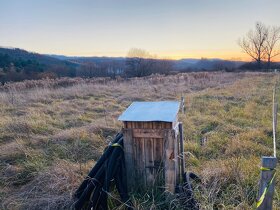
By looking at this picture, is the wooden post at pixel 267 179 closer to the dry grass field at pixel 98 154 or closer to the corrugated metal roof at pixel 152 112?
the dry grass field at pixel 98 154

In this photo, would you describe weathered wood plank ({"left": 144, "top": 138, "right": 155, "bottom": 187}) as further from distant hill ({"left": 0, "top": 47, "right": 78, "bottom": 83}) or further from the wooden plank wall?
distant hill ({"left": 0, "top": 47, "right": 78, "bottom": 83})

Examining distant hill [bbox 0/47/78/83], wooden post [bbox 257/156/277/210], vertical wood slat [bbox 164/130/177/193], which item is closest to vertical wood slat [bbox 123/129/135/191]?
vertical wood slat [bbox 164/130/177/193]

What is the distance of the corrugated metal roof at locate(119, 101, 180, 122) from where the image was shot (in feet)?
10.2

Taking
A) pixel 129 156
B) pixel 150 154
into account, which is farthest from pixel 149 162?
pixel 129 156

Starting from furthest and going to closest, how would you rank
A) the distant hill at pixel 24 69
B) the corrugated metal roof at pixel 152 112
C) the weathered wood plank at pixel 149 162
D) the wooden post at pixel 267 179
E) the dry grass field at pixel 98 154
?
the distant hill at pixel 24 69 < the dry grass field at pixel 98 154 < the weathered wood plank at pixel 149 162 < the corrugated metal roof at pixel 152 112 < the wooden post at pixel 267 179

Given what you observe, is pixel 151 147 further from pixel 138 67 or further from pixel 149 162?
pixel 138 67

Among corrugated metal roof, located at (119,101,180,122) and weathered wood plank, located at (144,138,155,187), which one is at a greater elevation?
corrugated metal roof, located at (119,101,180,122)

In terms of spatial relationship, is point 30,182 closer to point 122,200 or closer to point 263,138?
point 122,200

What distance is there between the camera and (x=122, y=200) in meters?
3.19

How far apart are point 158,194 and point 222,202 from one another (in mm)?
773

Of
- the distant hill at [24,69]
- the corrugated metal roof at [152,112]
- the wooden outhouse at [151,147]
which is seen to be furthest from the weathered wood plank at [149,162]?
the distant hill at [24,69]

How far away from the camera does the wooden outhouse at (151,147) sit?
3.14m

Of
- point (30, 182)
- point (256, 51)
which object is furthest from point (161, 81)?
point (256, 51)

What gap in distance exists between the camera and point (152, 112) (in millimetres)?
3291
